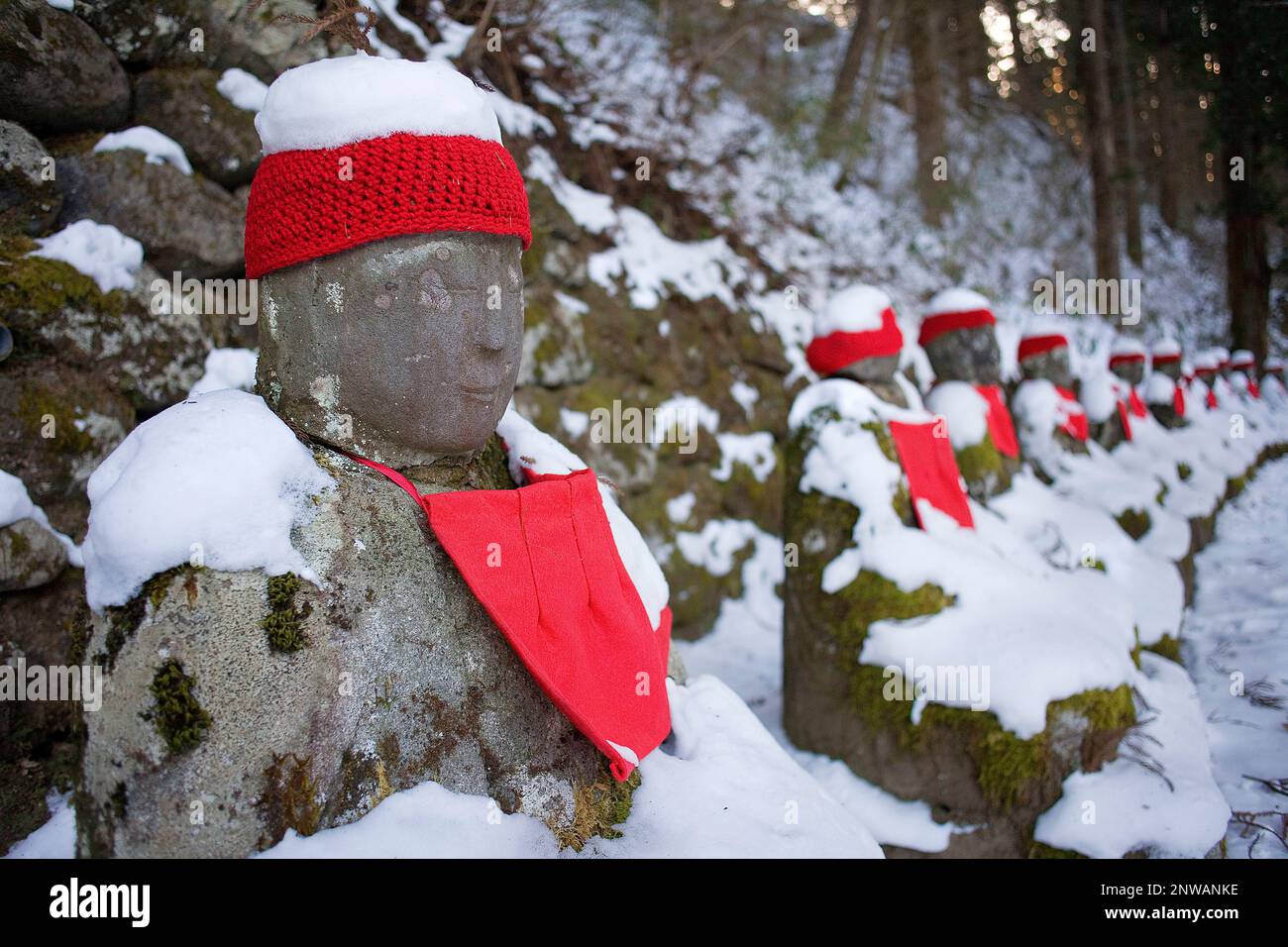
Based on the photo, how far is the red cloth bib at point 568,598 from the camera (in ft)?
4.70

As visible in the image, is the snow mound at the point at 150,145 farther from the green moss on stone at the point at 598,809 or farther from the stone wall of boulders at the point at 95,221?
the green moss on stone at the point at 598,809

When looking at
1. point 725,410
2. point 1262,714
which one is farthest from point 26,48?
point 1262,714

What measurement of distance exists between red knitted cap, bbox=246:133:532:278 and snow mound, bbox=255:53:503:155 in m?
0.02

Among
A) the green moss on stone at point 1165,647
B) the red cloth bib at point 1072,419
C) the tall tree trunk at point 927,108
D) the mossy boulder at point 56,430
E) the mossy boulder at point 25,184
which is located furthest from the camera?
the tall tree trunk at point 927,108

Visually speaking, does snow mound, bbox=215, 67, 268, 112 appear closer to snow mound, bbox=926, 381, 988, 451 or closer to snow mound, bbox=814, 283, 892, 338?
snow mound, bbox=814, 283, 892, 338

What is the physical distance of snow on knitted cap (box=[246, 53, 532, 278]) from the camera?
139 centimetres

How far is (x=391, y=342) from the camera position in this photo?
4.69 ft

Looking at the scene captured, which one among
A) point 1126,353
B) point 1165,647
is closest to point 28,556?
point 1165,647

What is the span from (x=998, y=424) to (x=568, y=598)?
324cm

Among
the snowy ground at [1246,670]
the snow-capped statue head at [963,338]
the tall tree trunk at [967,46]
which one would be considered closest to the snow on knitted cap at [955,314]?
the snow-capped statue head at [963,338]

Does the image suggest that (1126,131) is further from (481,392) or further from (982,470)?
(481,392)

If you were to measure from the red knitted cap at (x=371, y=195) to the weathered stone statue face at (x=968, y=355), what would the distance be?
303cm

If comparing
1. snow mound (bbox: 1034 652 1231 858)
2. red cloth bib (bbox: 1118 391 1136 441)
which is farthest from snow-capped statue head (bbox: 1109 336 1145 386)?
snow mound (bbox: 1034 652 1231 858)
